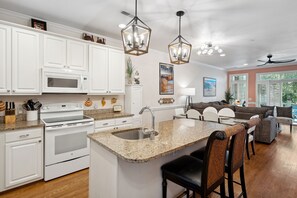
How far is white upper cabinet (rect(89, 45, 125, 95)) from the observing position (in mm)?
3268

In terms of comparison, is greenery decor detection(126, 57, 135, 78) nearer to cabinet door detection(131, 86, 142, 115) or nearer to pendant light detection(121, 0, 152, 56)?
cabinet door detection(131, 86, 142, 115)

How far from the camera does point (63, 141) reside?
264 centimetres

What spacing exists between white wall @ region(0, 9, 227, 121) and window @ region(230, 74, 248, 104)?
545 millimetres

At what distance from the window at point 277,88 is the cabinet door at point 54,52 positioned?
28.6ft

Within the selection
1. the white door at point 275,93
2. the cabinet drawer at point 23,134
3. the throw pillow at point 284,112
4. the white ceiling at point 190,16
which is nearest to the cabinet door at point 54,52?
the white ceiling at point 190,16

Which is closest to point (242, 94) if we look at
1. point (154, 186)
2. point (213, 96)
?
point (213, 96)

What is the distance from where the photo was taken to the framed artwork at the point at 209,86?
7.34 metres

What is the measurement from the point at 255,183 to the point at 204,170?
190 centimetres

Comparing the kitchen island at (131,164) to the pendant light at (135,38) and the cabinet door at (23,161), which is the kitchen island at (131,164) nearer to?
the pendant light at (135,38)

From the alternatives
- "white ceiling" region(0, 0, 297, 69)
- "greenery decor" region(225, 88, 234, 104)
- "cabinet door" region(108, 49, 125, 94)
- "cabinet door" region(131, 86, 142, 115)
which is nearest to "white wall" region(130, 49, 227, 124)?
"greenery decor" region(225, 88, 234, 104)

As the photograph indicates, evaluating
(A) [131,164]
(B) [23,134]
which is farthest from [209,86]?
(B) [23,134]

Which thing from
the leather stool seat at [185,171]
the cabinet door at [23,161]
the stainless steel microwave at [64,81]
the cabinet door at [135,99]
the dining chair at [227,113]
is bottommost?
the cabinet door at [23,161]

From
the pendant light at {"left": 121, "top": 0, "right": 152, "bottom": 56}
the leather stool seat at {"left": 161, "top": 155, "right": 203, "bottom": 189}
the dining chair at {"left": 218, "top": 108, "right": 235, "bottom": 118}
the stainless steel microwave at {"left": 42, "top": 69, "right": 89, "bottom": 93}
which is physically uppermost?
the pendant light at {"left": 121, "top": 0, "right": 152, "bottom": 56}

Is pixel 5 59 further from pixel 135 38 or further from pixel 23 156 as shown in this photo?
pixel 135 38
